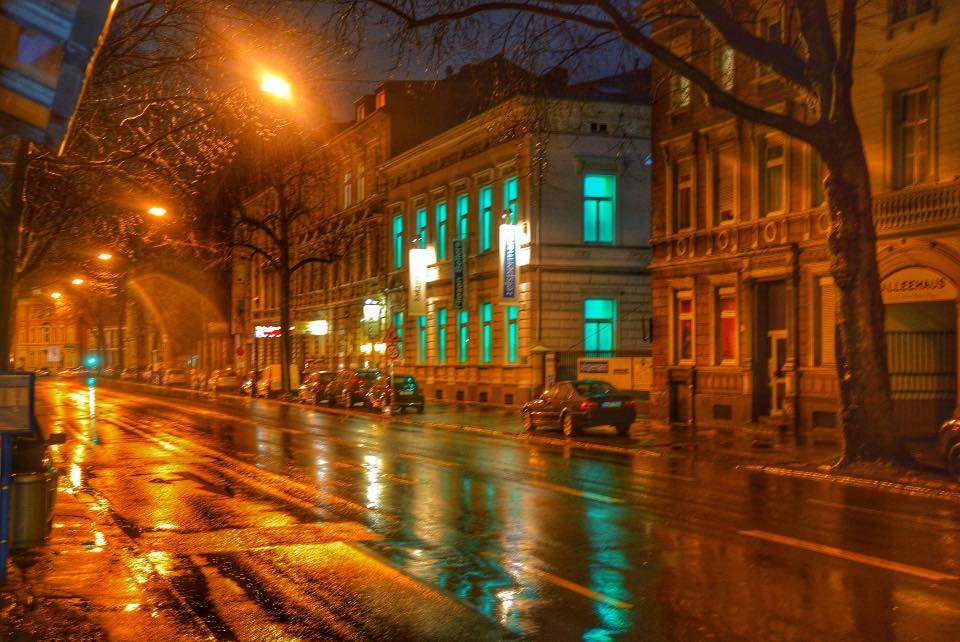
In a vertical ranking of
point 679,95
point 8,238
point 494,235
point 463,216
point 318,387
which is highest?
point 679,95

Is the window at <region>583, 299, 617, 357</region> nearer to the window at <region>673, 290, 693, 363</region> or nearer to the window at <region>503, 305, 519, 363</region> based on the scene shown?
the window at <region>503, 305, 519, 363</region>

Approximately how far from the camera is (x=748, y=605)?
8258 mm

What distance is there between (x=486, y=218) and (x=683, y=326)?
1490 centimetres

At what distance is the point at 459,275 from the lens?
45688mm

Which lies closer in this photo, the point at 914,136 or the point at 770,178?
the point at 914,136

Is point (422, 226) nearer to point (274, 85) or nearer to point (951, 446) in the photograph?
point (274, 85)

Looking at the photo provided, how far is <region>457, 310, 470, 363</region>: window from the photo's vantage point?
154 ft

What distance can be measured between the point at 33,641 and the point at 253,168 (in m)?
51.8

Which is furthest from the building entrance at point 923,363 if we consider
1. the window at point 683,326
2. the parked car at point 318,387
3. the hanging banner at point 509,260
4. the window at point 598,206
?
the parked car at point 318,387

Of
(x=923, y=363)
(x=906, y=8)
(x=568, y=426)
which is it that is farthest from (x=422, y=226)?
(x=923, y=363)

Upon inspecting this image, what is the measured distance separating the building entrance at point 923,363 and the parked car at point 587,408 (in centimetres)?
692

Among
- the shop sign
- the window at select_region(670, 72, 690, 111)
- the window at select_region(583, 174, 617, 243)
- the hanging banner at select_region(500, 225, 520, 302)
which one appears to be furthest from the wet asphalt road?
the window at select_region(583, 174, 617, 243)

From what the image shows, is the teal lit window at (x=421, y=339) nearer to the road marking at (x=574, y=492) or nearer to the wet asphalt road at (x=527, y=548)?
the wet asphalt road at (x=527, y=548)

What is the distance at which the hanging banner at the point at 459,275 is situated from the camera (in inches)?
1785
